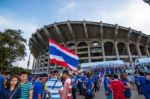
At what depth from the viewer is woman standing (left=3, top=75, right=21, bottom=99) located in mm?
3434

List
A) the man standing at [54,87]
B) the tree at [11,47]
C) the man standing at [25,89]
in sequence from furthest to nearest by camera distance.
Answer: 1. the tree at [11,47]
2. the man standing at [54,87]
3. the man standing at [25,89]

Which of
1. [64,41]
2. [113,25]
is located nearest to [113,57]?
[113,25]

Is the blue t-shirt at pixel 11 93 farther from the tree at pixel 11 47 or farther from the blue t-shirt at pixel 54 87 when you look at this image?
the tree at pixel 11 47

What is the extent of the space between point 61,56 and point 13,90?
379 centimetres

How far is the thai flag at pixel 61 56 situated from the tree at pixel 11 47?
21116 millimetres

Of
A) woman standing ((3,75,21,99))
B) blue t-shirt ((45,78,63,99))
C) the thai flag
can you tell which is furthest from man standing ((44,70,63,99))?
woman standing ((3,75,21,99))

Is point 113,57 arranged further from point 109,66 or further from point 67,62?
point 67,62

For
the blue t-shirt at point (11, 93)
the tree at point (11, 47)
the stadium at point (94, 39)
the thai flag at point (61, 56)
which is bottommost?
the blue t-shirt at point (11, 93)

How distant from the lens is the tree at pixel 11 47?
27188 mm

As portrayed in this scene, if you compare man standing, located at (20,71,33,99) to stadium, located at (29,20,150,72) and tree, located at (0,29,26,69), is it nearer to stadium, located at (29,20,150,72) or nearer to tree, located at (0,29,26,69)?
tree, located at (0,29,26,69)

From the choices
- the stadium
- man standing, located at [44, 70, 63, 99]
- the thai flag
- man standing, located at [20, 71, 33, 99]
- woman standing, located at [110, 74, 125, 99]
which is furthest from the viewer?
the stadium

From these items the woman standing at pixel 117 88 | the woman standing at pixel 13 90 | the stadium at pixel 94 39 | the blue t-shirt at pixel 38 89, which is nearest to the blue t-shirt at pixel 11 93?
the woman standing at pixel 13 90

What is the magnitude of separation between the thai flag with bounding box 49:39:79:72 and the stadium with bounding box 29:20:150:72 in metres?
42.4

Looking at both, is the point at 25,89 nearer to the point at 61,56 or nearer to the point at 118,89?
the point at 118,89
